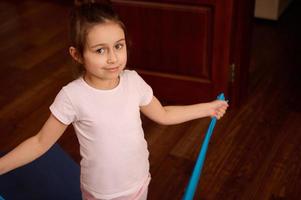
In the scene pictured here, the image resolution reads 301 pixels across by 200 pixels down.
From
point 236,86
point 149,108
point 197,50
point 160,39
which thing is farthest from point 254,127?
point 149,108

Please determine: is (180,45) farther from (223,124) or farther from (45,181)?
(45,181)

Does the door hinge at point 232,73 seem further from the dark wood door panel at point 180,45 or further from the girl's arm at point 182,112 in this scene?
the girl's arm at point 182,112

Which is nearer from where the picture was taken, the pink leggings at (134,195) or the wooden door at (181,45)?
the pink leggings at (134,195)

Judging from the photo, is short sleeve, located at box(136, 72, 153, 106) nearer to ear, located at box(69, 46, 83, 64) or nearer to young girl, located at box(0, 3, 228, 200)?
young girl, located at box(0, 3, 228, 200)

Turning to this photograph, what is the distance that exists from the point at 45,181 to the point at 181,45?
900mm

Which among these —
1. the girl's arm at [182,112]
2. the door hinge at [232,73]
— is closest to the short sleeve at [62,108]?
the girl's arm at [182,112]

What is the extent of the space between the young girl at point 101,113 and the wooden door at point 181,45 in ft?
3.17

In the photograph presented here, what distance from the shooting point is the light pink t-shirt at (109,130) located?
3.52 ft

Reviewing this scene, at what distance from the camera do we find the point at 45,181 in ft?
6.08

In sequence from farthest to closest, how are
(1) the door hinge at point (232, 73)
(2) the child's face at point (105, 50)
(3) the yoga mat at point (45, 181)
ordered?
(1) the door hinge at point (232, 73) → (3) the yoga mat at point (45, 181) → (2) the child's face at point (105, 50)

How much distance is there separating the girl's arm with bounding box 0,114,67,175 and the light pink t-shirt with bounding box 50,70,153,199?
0.03 m

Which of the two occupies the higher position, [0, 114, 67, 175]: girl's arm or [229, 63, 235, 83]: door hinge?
[0, 114, 67, 175]: girl's arm

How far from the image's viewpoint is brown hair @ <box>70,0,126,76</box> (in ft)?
3.38

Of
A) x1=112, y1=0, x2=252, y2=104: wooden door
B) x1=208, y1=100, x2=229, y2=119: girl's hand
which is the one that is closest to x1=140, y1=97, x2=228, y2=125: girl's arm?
x1=208, y1=100, x2=229, y2=119: girl's hand
